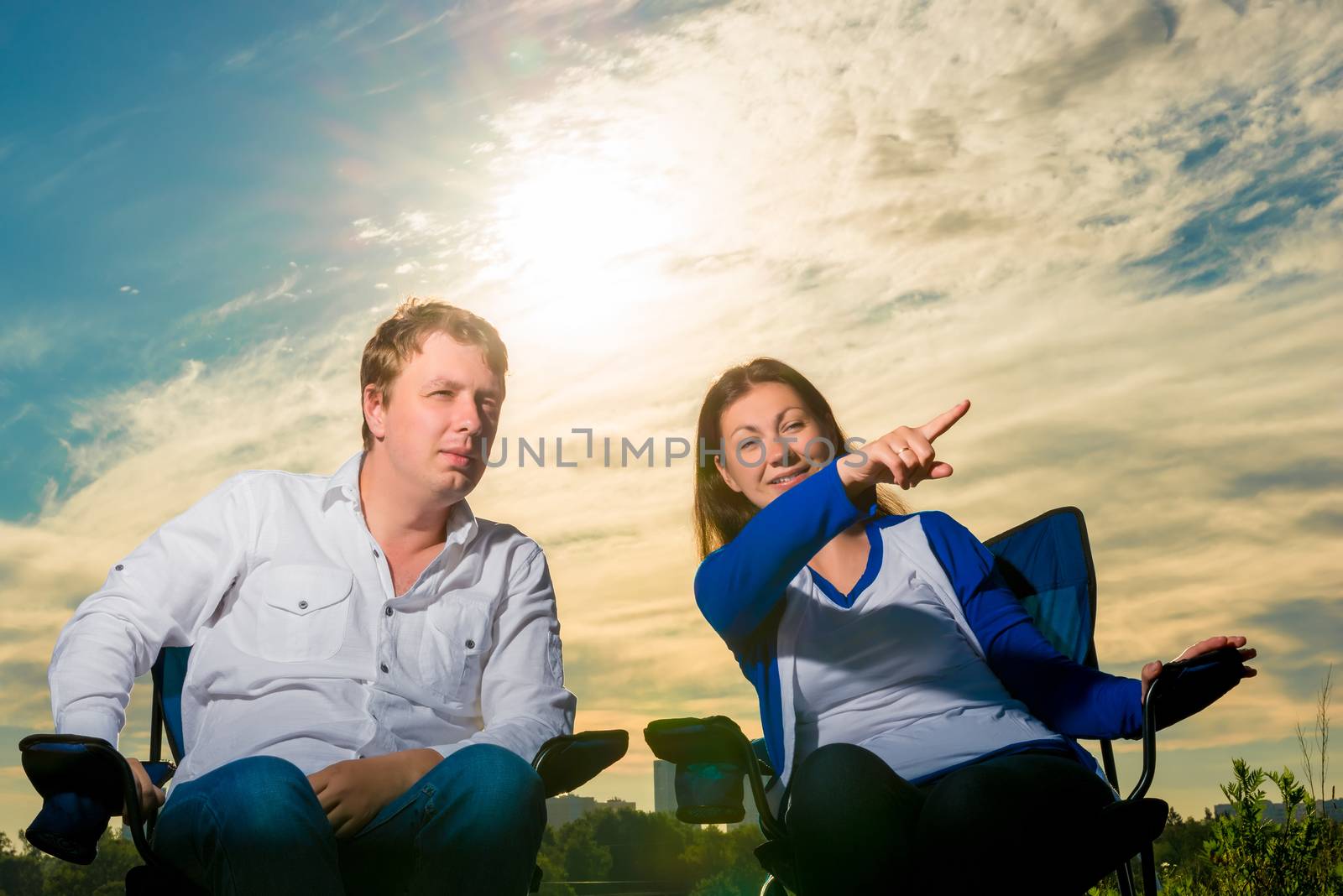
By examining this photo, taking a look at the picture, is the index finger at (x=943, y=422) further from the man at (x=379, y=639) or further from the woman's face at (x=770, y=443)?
the man at (x=379, y=639)

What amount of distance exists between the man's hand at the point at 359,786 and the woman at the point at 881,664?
651mm

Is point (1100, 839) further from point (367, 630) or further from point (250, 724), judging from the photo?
point (250, 724)

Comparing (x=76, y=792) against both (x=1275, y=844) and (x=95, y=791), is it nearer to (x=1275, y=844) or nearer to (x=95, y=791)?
(x=95, y=791)

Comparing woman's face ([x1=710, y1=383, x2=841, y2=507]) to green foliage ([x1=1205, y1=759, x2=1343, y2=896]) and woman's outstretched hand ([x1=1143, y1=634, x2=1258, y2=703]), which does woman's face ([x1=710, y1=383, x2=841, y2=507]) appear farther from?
green foliage ([x1=1205, y1=759, x2=1343, y2=896])

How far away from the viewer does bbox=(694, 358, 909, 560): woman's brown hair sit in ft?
8.38

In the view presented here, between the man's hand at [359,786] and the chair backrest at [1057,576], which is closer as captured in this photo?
the man's hand at [359,786]

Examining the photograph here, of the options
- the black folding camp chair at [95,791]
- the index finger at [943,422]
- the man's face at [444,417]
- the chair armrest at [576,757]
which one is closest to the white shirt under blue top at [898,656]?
the index finger at [943,422]

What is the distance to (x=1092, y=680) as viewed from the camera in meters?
2.15

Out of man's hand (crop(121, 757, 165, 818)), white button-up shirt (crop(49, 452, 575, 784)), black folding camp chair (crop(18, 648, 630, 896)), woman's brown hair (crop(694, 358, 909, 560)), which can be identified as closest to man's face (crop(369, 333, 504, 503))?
white button-up shirt (crop(49, 452, 575, 784))

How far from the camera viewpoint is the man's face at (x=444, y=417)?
231 cm

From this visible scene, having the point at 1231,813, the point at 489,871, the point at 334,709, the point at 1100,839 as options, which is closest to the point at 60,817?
the point at 334,709

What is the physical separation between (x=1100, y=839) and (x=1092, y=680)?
0.33m

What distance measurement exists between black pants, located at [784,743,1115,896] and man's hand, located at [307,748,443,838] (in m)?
0.68

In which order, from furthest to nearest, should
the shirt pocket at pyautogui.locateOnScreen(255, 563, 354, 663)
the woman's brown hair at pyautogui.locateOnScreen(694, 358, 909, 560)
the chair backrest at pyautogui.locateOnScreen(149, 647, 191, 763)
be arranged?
the woman's brown hair at pyautogui.locateOnScreen(694, 358, 909, 560) → the chair backrest at pyautogui.locateOnScreen(149, 647, 191, 763) → the shirt pocket at pyautogui.locateOnScreen(255, 563, 354, 663)
